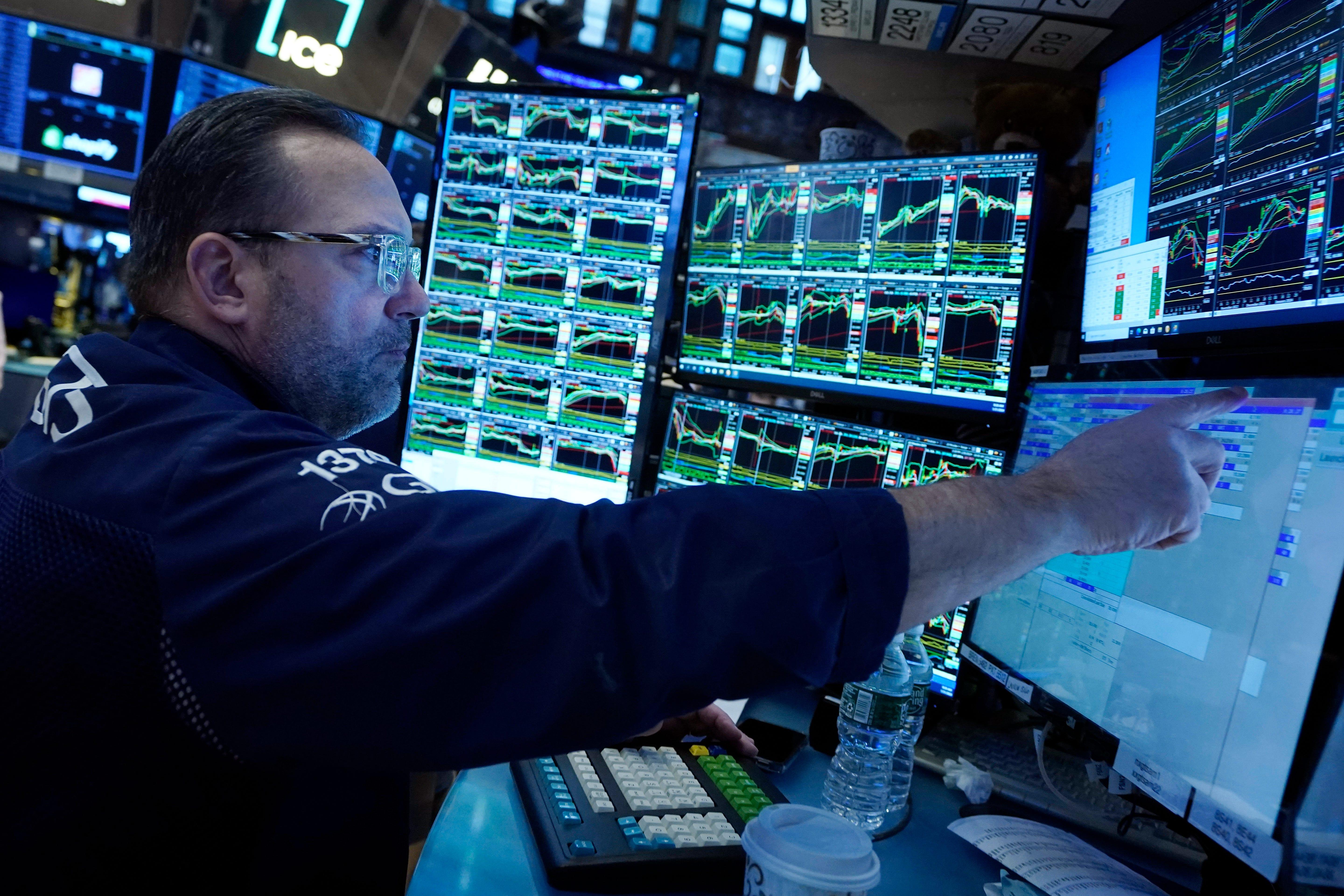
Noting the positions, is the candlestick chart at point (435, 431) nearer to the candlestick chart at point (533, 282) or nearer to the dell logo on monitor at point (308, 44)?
the candlestick chart at point (533, 282)

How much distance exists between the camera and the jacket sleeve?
535mm

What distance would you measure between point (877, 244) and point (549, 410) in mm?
713

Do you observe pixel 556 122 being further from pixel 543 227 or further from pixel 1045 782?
pixel 1045 782

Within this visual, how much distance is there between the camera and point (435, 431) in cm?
174

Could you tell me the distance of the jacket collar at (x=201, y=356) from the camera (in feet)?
2.71

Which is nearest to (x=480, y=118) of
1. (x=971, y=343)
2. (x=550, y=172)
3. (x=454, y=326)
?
Answer: (x=550, y=172)

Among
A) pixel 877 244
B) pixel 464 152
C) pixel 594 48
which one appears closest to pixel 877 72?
pixel 877 244

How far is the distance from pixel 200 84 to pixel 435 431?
2.25m

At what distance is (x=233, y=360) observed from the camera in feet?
2.92

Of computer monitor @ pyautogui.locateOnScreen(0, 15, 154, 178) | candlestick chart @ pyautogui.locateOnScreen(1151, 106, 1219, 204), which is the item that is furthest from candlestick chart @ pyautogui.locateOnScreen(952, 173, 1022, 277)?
computer monitor @ pyautogui.locateOnScreen(0, 15, 154, 178)

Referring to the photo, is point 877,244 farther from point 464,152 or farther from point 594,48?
point 594,48

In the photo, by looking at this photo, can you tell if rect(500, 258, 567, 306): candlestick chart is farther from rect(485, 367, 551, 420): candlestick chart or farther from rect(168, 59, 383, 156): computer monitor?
rect(168, 59, 383, 156): computer monitor

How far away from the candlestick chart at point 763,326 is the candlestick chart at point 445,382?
58 cm

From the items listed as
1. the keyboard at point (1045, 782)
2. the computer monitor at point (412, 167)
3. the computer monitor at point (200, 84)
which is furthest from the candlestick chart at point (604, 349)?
the computer monitor at point (412, 167)
